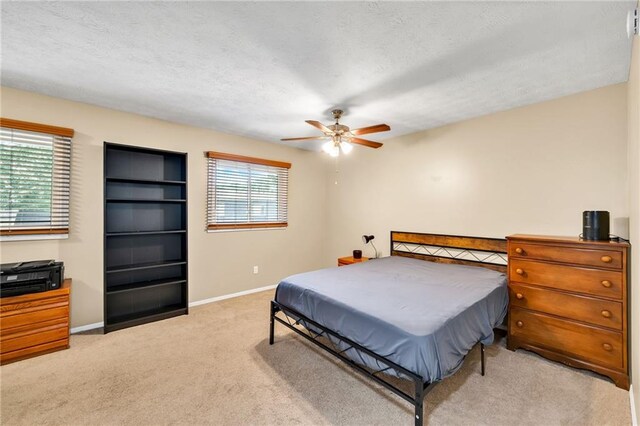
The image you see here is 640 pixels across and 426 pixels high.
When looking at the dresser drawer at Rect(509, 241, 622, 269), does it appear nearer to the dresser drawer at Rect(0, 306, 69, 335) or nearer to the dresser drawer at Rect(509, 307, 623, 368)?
the dresser drawer at Rect(509, 307, 623, 368)

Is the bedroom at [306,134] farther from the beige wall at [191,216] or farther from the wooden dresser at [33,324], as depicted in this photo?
the wooden dresser at [33,324]

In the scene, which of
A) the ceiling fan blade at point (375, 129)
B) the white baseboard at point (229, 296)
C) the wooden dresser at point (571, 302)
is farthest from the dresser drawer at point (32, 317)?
the wooden dresser at point (571, 302)

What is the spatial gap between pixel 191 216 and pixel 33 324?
198 cm

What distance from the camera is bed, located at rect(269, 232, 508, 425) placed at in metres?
1.70

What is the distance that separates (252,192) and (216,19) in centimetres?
315

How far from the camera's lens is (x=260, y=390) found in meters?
2.20

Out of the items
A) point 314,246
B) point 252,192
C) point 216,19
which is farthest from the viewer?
point 314,246

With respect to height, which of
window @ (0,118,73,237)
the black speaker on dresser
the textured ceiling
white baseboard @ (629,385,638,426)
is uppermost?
the textured ceiling

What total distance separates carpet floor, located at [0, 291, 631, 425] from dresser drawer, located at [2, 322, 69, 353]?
0.51 feet

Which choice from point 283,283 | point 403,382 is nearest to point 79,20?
point 283,283

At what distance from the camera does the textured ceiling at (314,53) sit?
1761 mm

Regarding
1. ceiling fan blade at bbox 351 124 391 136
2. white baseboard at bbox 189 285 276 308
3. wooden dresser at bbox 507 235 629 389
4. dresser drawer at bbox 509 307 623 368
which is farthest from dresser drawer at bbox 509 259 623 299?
white baseboard at bbox 189 285 276 308

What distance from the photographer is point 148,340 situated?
3.02 m

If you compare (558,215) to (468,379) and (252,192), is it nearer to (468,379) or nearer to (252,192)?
(468,379)
